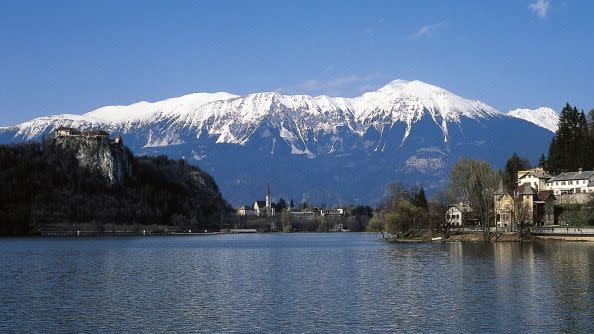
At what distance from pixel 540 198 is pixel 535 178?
14.0 m

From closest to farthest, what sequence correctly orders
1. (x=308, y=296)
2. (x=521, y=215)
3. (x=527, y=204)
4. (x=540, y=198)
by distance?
1. (x=308, y=296)
2. (x=521, y=215)
3. (x=527, y=204)
4. (x=540, y=198)

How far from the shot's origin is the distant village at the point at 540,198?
131 meters

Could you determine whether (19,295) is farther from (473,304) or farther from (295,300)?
(473,304)

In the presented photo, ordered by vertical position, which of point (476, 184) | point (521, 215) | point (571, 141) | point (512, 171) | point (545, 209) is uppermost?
point (571, 141)

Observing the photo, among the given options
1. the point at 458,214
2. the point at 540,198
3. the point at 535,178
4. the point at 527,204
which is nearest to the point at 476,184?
A: the point at 527,204

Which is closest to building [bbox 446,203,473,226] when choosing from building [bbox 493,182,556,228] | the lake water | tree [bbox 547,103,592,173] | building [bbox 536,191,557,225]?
building [bbox 493,182,556,228]

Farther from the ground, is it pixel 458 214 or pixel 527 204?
pixel 527 204

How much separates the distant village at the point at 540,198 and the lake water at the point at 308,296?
46.4 m

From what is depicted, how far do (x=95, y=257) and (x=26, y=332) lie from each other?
61.8 meters

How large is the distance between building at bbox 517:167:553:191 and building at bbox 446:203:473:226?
432 inches

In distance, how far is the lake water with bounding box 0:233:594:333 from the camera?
42250mm

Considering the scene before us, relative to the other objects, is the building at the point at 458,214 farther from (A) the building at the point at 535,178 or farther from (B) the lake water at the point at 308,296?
(B) the lake water at the point at 308,296

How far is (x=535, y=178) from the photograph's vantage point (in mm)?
152125

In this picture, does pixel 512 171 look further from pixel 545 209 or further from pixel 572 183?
pixel 545 209
